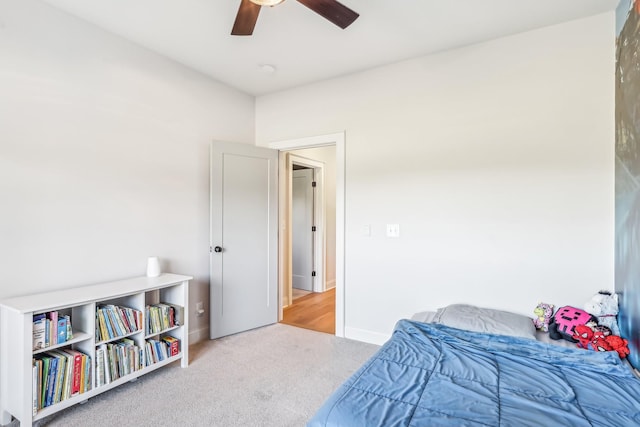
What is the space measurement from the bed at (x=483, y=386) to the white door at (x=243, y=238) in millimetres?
1896

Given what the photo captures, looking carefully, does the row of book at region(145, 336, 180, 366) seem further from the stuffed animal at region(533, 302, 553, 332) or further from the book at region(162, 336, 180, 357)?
the stuffed animal at region(533, 302, 553, 332)

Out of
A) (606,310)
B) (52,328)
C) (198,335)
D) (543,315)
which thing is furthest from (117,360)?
(606,310)

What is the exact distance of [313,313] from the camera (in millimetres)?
4082

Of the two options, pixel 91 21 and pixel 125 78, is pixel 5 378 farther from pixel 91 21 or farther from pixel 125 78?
pixel 91 21

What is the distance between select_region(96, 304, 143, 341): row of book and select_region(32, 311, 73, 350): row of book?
0.58ft

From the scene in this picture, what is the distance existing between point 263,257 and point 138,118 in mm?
1807

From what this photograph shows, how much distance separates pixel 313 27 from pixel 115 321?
2.55 metres

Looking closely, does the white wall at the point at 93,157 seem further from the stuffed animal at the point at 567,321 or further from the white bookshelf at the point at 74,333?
the stuffed animal at the point at 567,321

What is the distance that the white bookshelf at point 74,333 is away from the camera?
5.83 ft

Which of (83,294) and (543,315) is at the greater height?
(83,294)

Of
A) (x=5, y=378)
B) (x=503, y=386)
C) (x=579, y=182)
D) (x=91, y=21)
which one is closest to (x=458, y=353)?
(x=503, y=386)

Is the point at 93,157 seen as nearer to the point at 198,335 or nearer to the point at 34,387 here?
the point at 34,387

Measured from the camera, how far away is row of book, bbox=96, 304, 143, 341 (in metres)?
2.15

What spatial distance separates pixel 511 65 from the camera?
252 cm
